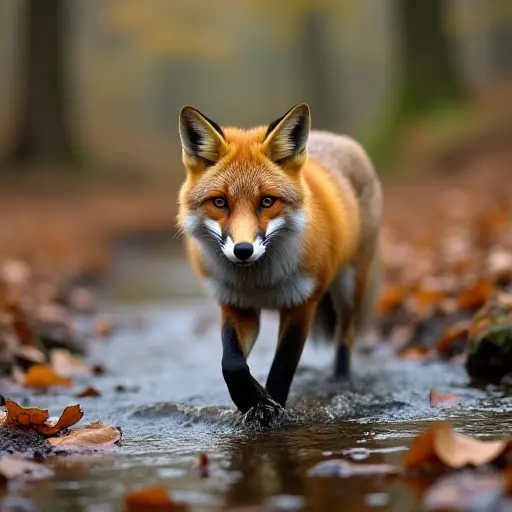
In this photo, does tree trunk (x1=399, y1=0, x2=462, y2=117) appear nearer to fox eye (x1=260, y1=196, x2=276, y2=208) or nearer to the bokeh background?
the bokeh background

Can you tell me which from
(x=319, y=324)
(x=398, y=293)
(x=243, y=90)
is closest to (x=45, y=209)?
(x=398, y=293)

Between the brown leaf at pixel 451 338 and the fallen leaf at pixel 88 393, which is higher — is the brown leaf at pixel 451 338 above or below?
below

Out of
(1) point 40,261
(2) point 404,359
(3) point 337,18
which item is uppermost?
(3) point 337,18

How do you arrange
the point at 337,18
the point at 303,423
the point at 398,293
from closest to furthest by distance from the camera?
the point at 303,423
the point at 398,293
the point at 337,18

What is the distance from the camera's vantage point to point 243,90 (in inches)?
2702

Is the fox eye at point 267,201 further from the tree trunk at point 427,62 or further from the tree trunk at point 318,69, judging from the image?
the tree trunk at point 318,69

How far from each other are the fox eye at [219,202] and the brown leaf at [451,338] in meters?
2.65

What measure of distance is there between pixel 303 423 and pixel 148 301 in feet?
23.0

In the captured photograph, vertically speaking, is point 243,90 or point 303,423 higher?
point 243,90

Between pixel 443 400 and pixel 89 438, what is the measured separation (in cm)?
193

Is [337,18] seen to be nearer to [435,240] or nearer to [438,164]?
[438,164]

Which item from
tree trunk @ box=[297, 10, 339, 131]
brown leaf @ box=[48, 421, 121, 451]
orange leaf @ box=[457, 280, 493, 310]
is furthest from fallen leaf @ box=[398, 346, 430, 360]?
tree trunk @ box=[297, 10, 339, 131]

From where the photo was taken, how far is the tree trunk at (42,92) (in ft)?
85.1

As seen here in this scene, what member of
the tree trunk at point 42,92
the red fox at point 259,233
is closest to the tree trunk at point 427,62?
the tree trunk at point 42,92
